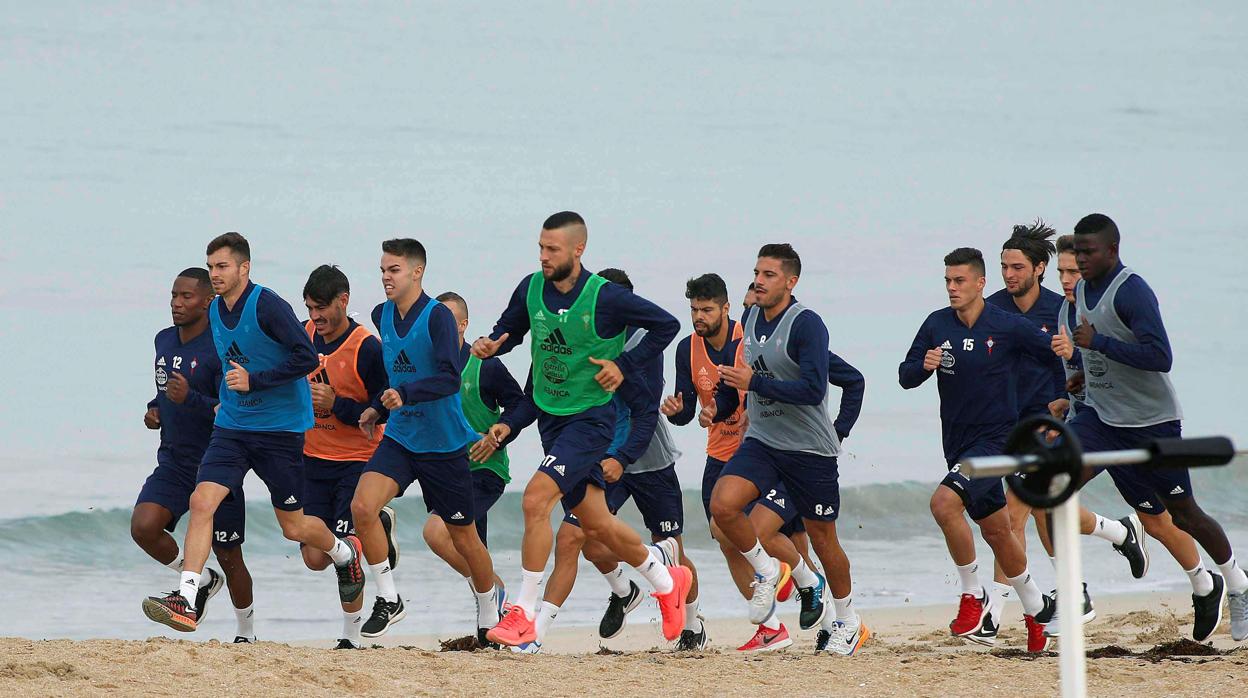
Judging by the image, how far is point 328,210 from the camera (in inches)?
1160

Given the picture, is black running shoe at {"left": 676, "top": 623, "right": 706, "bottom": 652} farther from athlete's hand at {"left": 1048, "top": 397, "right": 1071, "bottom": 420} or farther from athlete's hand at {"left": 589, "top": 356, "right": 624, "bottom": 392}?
athlete's hand at {"left": 1048, "top": 397, "right": 1071, "bottom": 420}

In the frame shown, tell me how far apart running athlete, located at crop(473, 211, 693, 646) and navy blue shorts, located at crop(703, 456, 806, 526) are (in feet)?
2.79

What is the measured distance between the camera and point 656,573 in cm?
898

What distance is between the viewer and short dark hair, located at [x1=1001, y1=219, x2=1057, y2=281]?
994cm

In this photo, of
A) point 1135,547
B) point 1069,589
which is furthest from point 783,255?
point 1069,589

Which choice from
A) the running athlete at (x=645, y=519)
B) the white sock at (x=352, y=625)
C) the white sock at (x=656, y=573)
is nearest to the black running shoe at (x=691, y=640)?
the running athlete at (x=645, y=519)

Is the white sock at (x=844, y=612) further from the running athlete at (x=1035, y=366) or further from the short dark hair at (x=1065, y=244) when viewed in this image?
the short dark hair at (x=1065, y=244)

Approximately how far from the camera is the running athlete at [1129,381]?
8.34 m

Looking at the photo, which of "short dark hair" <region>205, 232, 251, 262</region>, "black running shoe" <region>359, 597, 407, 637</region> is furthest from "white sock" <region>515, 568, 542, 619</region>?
"short dark hair" <region>205, 232, 251, 262</region>

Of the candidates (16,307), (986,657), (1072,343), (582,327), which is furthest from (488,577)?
(16,307)

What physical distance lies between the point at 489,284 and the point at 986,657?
17499mm

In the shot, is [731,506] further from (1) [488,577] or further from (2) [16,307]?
(2) [16,307]

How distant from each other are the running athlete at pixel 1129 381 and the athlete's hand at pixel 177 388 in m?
4.50

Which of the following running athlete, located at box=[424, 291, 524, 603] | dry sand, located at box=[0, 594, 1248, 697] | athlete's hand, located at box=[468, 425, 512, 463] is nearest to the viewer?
dry sand, located at box=[0, 594, 1248, 697]
